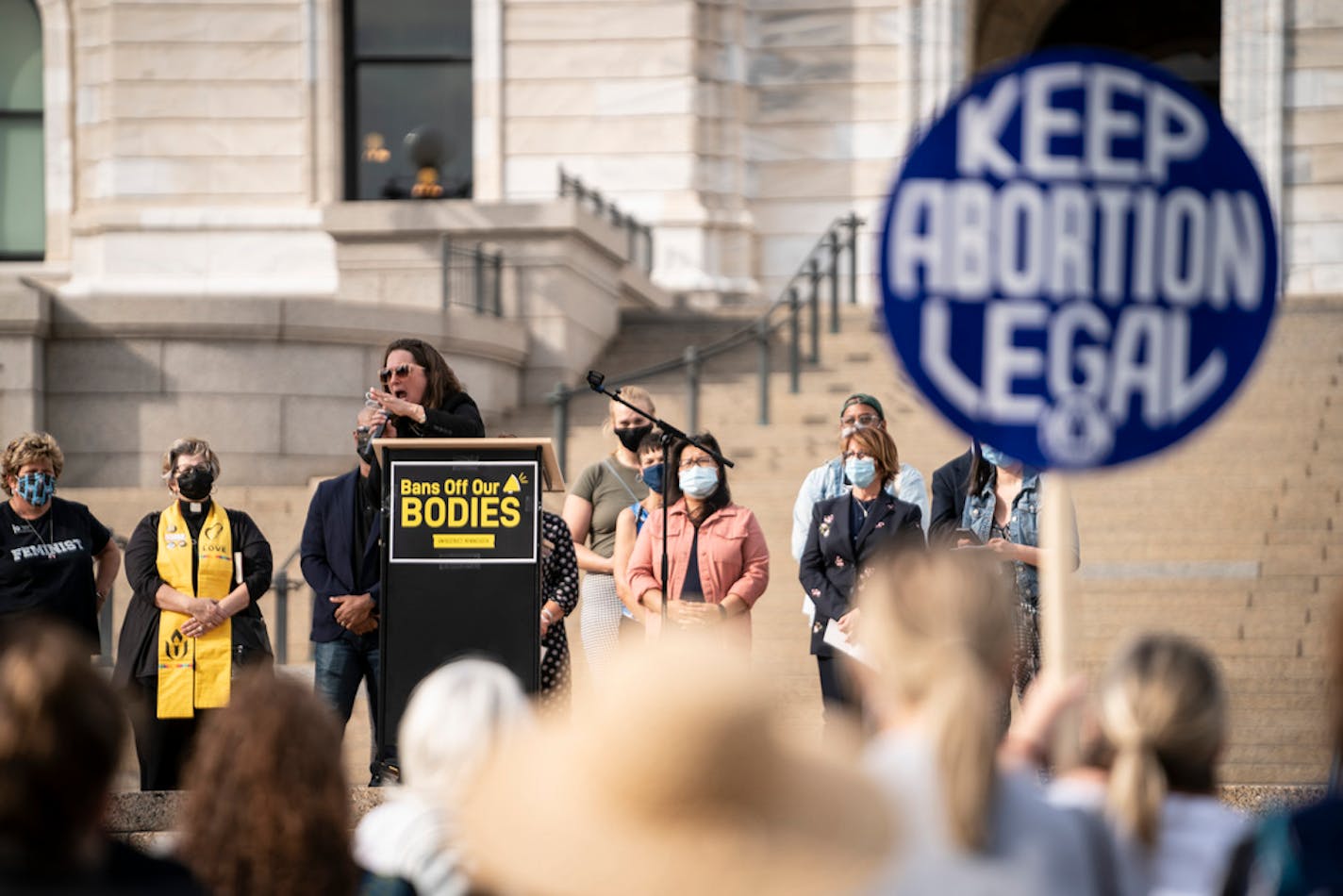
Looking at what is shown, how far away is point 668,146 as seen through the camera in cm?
2297

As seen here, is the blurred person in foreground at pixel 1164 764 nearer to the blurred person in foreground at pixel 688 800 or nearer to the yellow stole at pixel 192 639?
the blurred person in foreground at pixel 688 800

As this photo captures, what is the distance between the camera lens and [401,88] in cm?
2434

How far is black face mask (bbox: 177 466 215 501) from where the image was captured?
28.5ft

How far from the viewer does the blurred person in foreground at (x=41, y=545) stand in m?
8.47

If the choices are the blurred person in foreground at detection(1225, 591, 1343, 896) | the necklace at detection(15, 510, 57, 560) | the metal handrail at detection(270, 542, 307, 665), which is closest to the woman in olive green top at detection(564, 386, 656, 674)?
the necklace at detection(15, 510, 57, 560)

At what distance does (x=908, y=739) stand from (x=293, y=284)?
20.5m

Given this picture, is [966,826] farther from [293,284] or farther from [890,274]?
[293,284]

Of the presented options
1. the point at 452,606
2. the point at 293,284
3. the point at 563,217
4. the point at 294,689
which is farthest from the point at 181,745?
the point at 293,284

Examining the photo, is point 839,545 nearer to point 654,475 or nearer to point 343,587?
point 654,475

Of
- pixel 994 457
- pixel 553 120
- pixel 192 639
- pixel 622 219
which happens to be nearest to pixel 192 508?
pixel 192 639

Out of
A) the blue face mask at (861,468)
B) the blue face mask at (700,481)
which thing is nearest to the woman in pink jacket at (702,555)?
the blue face mask at (700,481)

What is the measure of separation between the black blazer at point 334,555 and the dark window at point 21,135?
16886 mm

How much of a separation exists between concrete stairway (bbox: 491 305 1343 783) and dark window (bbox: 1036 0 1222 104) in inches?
446

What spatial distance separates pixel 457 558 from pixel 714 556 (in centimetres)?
120
